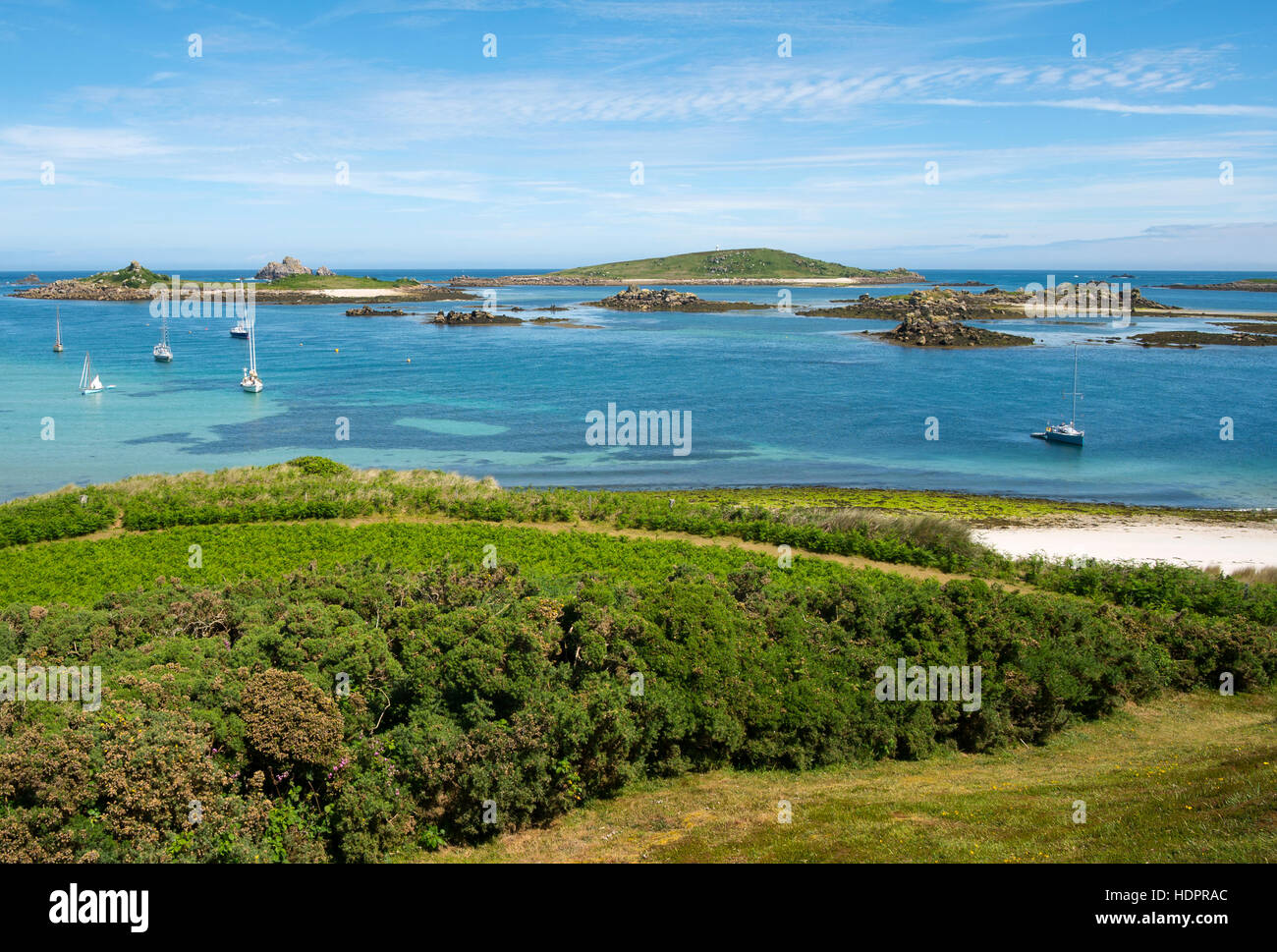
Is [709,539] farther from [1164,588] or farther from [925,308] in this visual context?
[925,308]

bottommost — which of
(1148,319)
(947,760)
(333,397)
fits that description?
(947,760)

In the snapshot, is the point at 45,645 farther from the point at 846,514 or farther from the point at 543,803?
the point at 846,514

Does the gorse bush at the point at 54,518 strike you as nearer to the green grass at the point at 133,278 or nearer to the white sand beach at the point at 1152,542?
the white sand beach at the point at 1152,542

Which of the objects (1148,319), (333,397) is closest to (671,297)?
(1148,319)

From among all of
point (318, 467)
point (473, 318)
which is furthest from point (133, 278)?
point (318, 467)

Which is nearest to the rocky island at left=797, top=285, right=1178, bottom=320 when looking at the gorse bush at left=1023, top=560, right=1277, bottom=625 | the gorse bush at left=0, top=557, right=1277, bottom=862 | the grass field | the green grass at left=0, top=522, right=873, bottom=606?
the gorse bush at left=1023, top=560, right=1277, bottom=625

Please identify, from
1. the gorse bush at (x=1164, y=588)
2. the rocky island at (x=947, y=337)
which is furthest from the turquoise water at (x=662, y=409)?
the gorse bush at (x=1164, y=588)
